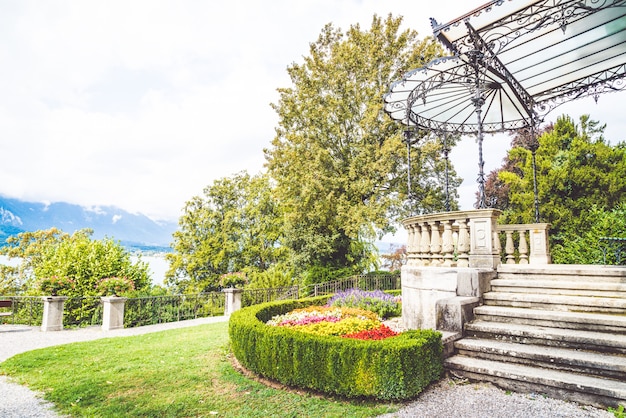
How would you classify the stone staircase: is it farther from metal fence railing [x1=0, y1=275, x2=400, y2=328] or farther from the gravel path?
metal fence railing [x1=0, y1=275, x2=400, y2=328]

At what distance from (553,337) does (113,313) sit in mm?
11817

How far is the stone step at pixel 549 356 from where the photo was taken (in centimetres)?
386

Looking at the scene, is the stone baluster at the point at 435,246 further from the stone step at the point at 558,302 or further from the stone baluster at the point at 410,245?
the stone step at the point at 558,302

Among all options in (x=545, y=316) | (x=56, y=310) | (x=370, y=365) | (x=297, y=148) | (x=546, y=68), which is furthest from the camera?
(x=297, y=148)

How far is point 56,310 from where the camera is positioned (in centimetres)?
1122

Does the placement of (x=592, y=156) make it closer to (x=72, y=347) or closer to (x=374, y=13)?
(x=374, y=13)

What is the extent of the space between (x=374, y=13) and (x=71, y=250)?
1891cm

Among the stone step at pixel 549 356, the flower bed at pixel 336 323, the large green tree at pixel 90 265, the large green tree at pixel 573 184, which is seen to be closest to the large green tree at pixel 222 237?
the large green tree at pixel 90 265

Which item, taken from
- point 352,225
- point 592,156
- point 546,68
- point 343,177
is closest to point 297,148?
point 343,177

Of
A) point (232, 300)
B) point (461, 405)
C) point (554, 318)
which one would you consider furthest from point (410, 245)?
point (232, 300)

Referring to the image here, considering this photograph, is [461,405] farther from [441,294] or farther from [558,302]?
[441,294]

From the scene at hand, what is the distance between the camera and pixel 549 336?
181 inches

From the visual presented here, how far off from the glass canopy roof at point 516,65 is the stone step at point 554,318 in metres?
3.67

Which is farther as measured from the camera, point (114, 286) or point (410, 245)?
point (114, 286)
